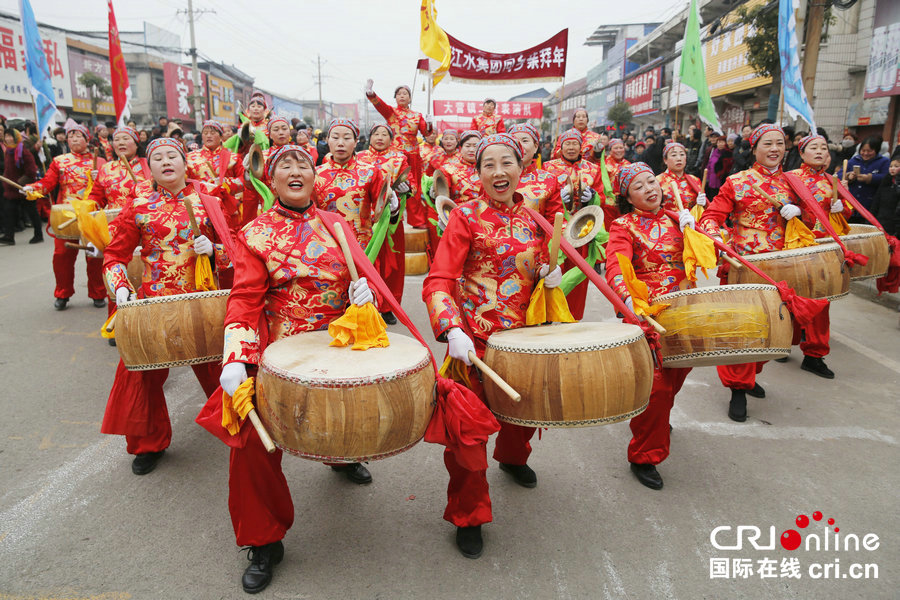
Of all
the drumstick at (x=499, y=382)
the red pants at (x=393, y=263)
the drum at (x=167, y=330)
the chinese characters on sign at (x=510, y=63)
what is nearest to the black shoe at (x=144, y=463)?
the drum at (x=167, y=330)

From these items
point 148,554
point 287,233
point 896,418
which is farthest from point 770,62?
point 148,554

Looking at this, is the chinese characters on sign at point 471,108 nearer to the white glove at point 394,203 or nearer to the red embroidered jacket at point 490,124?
the red embroidered jacket at point 490,124

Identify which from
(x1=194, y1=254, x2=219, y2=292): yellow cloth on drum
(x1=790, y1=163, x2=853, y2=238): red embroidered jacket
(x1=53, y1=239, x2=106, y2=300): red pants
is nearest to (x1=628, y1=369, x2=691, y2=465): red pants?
(x1=790, y1=163, x2=853, y2=238): red embroidered jacket

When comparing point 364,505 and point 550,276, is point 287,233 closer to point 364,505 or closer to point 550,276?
point 550,276

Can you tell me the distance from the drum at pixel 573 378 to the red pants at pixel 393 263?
3382 millimetres

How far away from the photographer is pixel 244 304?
96.3 inches

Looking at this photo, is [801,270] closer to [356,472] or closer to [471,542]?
[471,542]

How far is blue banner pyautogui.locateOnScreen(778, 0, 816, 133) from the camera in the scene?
6.40 meters

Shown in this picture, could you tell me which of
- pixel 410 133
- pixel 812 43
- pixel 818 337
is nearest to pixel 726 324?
pixel 818 337

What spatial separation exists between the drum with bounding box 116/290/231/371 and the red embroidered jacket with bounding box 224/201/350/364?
43 centimetres

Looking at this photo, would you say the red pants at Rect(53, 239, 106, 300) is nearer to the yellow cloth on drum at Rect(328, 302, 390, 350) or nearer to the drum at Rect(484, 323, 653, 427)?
the yellow cloth on drum at Rect(328, 302, 390, 350)

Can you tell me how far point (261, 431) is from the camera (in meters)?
2.03

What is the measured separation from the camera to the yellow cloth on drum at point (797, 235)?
437 cm

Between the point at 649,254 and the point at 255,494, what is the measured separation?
2489 mm
